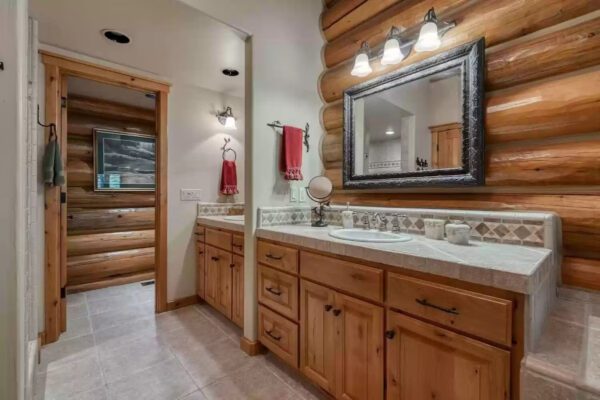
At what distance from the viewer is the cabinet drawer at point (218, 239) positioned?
2357 mm

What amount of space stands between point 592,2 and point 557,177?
2.44ft

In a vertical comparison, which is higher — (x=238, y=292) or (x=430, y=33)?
(x=430, y=33)

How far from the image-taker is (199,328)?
2342 millimetres

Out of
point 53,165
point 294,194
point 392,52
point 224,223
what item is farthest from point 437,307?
point 53,165

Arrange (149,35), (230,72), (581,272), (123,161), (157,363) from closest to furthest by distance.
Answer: (581,272), (157,363), (149,35), (230,72), (123,161)

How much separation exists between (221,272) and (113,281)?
76.8 inches

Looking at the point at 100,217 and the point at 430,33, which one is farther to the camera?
the point at 100,217

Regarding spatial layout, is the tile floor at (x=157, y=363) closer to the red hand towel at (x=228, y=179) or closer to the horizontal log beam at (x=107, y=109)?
the red hand towel at (x=228, y=179)

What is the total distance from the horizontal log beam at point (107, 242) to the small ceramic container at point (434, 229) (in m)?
3.55

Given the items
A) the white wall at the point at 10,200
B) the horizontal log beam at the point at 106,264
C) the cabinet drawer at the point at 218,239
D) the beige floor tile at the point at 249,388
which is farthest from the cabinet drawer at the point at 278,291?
the horizontal log beam at the point at 106,264

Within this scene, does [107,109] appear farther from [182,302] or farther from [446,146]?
[446,146]

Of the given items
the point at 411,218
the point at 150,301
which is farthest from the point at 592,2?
the point at 150,301

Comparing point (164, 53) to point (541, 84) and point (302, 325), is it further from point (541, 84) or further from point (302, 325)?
point (541, 84)

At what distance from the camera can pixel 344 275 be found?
1.34 meters
